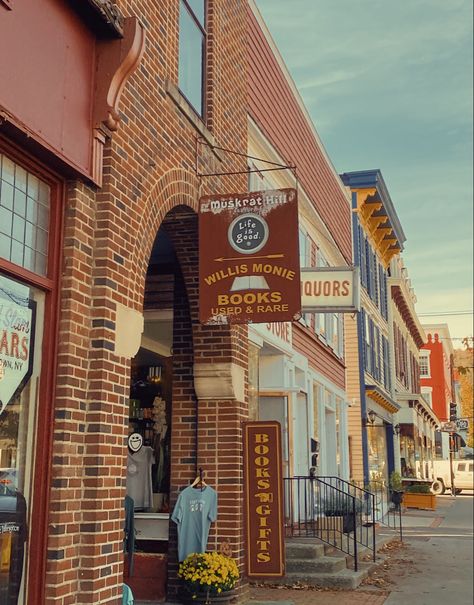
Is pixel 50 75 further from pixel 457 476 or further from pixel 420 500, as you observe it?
pixel 457 476

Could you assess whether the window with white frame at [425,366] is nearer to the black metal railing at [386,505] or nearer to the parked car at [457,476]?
the parked car at [457,476]

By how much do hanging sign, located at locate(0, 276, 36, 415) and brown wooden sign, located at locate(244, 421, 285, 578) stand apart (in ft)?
13.8

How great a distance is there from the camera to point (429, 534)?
1819 centimetres

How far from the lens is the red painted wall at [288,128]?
41.1 feet

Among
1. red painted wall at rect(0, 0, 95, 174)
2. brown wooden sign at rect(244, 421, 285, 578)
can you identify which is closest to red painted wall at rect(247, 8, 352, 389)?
brown wooden sign at rect(244, 421, 285, 578)

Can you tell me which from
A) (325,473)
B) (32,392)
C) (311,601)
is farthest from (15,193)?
(325,473)

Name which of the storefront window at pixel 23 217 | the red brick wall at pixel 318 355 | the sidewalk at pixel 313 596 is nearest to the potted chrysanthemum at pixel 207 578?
the sidewalk at pixel 313 596

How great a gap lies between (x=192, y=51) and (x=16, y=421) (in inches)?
207

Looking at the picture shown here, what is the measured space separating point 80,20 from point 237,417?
4.96 meters

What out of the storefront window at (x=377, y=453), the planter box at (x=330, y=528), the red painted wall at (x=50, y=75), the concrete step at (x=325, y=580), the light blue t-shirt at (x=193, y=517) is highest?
the red painted wall at (x=50, y=75)

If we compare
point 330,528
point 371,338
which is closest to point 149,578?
point 330,528

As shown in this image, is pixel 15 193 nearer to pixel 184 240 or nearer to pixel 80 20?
pixel 80 20

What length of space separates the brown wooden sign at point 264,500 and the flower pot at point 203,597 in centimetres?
55

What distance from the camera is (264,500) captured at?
8.66m
